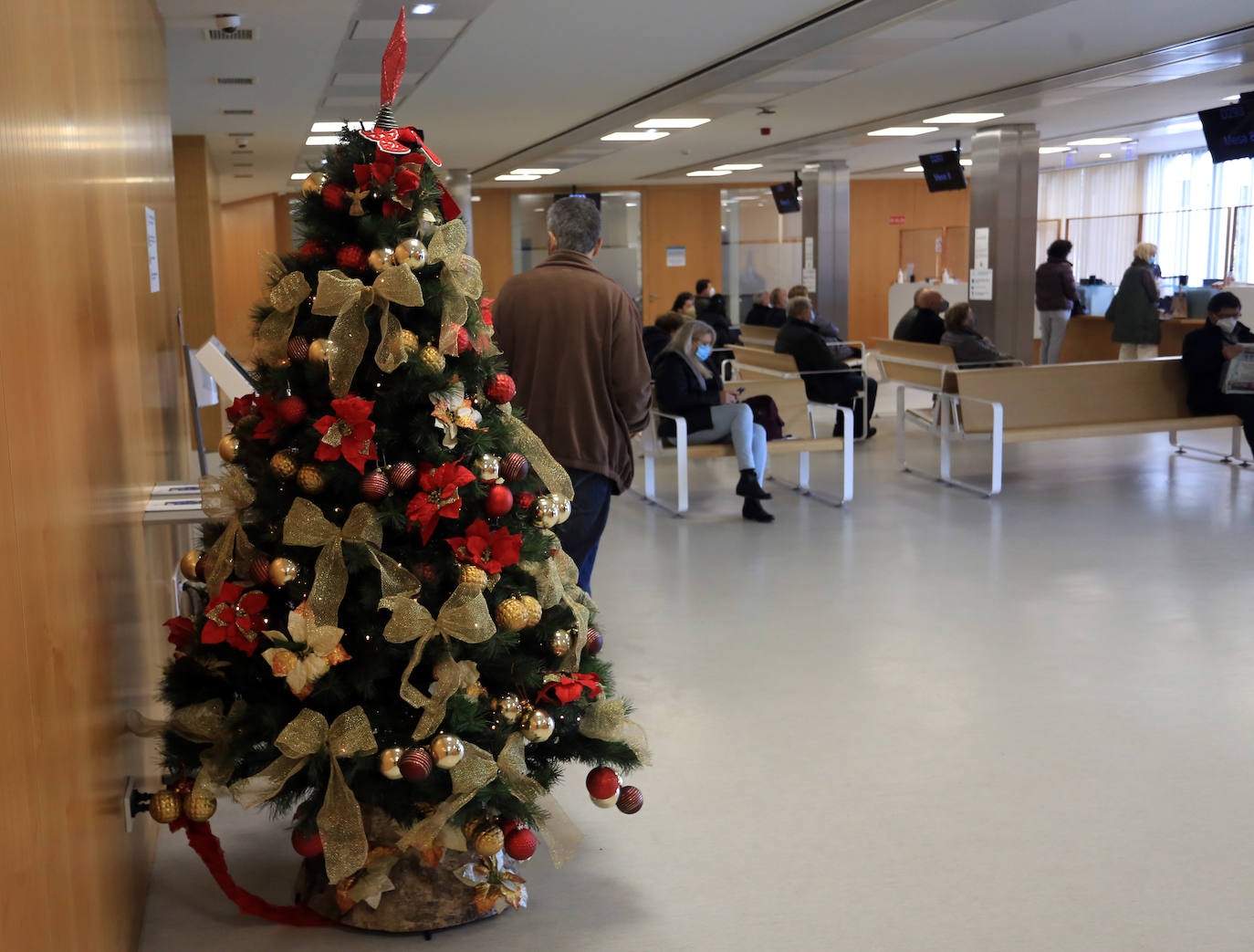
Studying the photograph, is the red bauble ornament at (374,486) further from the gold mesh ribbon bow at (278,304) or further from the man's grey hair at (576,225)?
the man's grey hair at (576,225)

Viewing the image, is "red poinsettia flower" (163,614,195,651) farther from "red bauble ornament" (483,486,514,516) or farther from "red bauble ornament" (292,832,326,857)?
"red bauble ornament" (483,486,514,516)

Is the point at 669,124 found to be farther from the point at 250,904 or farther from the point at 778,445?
the point at 250,904

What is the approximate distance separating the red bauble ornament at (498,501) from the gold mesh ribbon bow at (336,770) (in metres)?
0.50

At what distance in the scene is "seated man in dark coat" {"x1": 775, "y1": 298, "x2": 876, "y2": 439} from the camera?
927 cm

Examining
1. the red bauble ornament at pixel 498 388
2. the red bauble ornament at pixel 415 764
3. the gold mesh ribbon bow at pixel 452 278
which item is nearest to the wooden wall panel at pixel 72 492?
the red bauble ornament at pixel 415 764

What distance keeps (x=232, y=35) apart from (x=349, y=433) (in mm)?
4231

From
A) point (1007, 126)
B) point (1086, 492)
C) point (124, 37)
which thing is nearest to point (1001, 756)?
point (124, 37)

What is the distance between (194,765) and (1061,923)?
1947 mm

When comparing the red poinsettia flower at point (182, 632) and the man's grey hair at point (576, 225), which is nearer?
the red poinsettia flower at point (182, 632)

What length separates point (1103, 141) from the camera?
14.5 metres

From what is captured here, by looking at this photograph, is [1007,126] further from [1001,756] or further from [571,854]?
[571,854]

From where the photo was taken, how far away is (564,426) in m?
3.93

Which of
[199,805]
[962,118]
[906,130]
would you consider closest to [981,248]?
[962,118]

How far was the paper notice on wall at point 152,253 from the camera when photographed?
12.8ft
